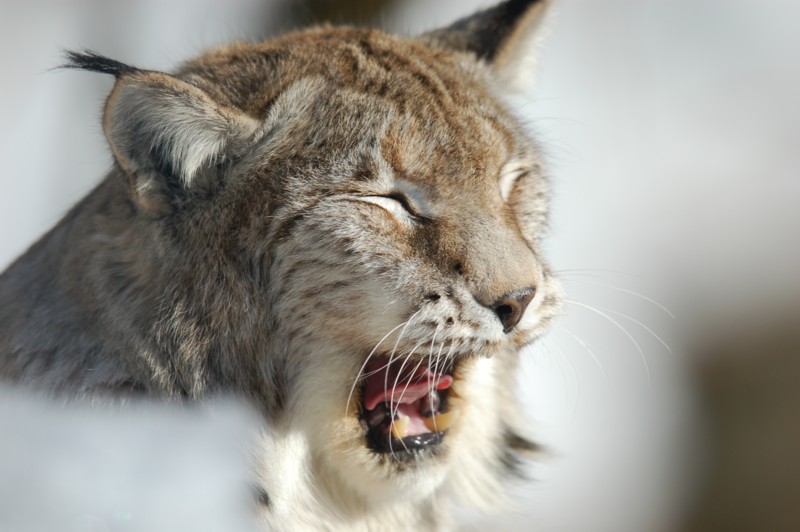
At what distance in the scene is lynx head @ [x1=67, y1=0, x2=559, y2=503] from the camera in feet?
9.41

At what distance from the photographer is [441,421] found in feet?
10.8

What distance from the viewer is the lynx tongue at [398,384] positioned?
319 centimetres

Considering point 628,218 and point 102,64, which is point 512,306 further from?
point 628,218

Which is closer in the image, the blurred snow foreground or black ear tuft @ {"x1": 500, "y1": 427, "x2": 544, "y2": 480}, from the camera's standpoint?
the blurred snow foreground

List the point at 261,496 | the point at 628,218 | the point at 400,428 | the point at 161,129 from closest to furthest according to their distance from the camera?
the point at 161,129 < the point at 261,496 < the point at 400,428 < the point at 628,218

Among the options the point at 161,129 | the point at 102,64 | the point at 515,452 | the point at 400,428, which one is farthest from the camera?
the point at 515,452

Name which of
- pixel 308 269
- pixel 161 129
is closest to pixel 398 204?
pixel 308 269

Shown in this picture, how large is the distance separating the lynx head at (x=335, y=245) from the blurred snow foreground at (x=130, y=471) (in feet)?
0.49

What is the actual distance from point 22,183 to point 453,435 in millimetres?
5765

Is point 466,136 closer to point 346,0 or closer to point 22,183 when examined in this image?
point 346,0

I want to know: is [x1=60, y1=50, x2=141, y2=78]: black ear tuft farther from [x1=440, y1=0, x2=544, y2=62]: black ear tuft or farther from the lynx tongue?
[x1=440, y1=0, x2=544, y2=62]: black ear tuft

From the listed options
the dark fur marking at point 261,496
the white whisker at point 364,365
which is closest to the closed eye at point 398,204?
the white whisker at point 364,365

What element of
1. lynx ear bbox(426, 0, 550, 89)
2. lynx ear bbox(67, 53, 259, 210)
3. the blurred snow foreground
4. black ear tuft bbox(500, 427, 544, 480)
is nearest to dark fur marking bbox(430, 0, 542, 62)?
lynx ear bbox(426, 0, 550, 89)

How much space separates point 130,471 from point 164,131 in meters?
1.08
